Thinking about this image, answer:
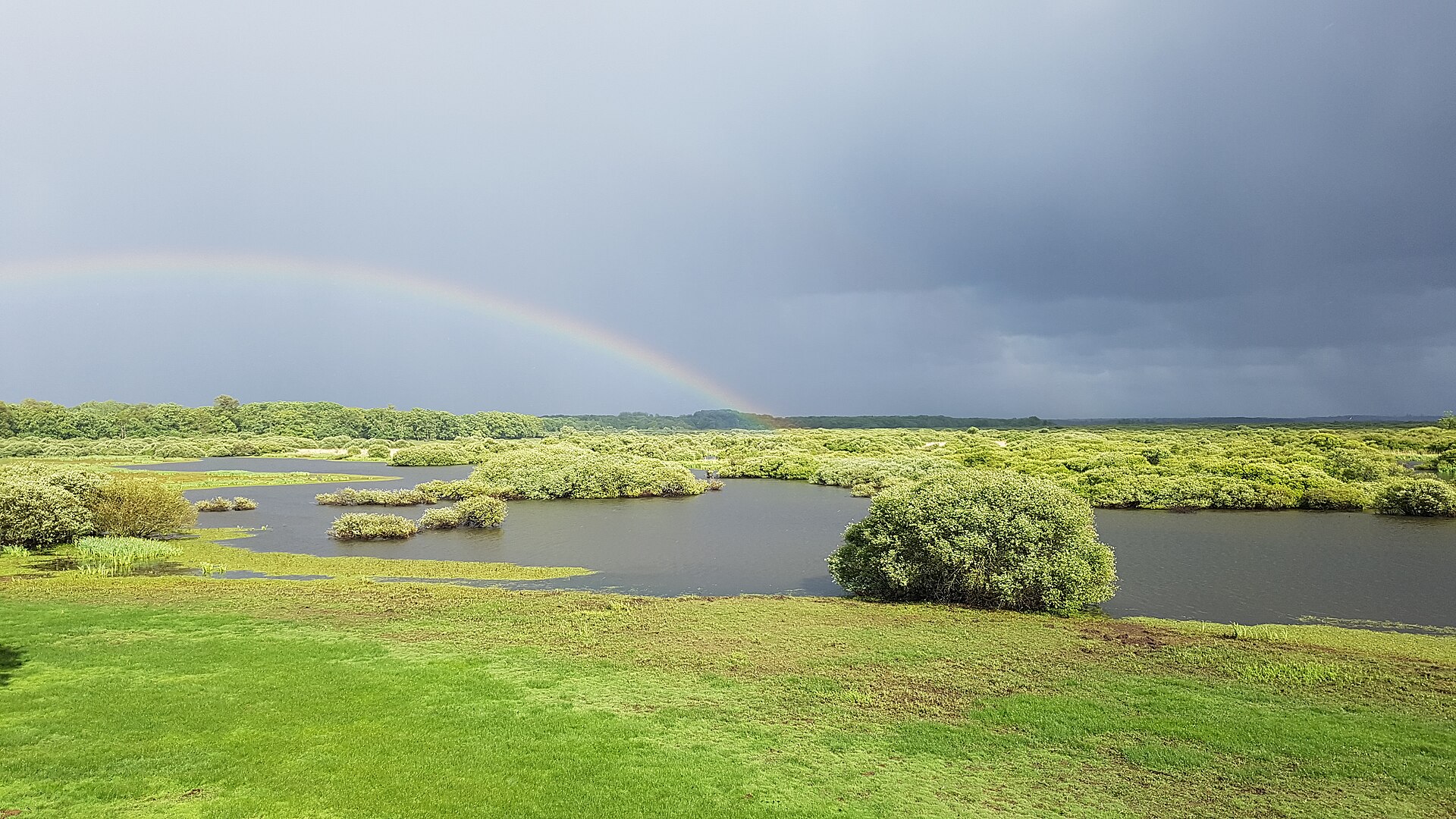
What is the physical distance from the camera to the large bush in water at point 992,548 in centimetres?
2081

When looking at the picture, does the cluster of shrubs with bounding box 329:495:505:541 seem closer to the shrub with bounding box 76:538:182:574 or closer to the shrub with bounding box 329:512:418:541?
the shrub with bounding box 329:512:418:541

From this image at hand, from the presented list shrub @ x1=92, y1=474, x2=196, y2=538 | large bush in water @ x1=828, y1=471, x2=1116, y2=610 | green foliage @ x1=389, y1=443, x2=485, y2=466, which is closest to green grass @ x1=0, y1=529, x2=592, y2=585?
shrub @ x1=92, y1=474, x2=196, y2=538

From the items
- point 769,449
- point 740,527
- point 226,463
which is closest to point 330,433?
point 226,463

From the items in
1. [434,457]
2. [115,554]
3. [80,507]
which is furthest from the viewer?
[434,457]

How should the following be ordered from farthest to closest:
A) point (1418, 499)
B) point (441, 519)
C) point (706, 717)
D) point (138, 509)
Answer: point (441, 519), point (1418, 499), point (138, 509), point (706, 717)

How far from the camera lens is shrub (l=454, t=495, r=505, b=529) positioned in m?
42.0

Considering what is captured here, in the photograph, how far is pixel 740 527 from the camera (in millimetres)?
41875

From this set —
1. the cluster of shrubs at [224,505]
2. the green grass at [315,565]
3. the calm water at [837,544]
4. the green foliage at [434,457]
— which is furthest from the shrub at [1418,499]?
the green foliage at [434,457]

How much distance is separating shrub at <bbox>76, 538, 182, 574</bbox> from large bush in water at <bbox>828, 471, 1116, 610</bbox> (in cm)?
2739

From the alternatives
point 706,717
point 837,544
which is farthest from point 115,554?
point 837,544

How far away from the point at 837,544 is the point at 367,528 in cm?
2417

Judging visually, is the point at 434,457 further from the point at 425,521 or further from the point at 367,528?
the point at 367,528

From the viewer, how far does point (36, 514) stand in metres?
29.4

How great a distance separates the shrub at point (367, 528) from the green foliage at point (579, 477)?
1819cm
